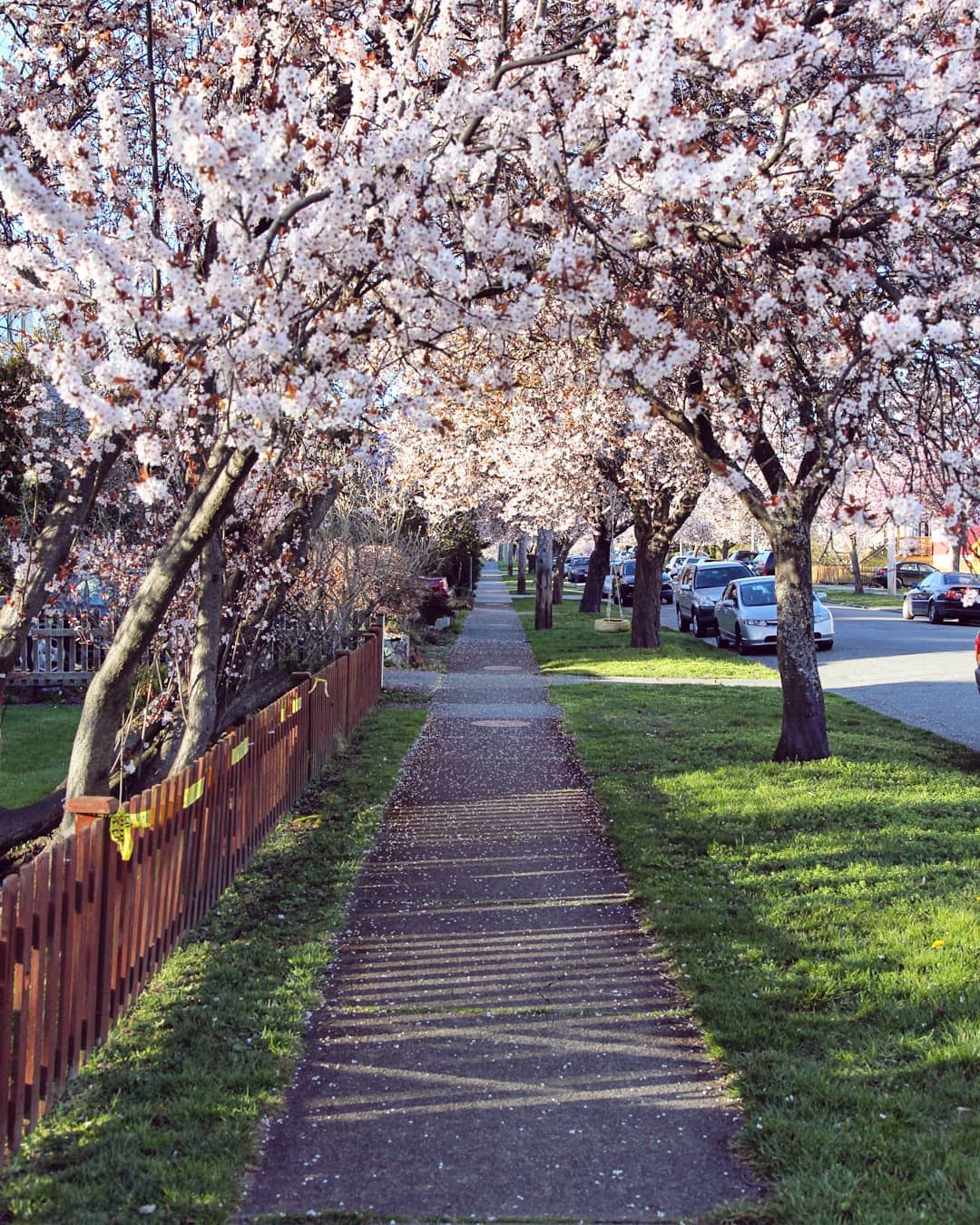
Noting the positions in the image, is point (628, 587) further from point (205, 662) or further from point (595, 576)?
point (205, 662)

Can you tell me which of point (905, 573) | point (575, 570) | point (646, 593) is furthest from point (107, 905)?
point (575, 570)

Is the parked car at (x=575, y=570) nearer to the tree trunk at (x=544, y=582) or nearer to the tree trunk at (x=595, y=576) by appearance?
the tree trunk at (x=595, y=576)

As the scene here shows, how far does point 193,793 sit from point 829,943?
128 inches

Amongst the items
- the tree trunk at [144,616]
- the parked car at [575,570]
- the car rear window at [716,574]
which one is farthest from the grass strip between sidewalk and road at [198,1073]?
the parked car at [575,570]

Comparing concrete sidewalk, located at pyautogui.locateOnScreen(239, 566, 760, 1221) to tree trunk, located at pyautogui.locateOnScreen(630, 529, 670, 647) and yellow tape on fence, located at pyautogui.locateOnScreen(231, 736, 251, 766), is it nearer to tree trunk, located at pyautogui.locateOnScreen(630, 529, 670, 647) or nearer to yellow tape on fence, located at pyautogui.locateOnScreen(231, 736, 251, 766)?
yellow tape on fence, located at pyautogui.locateOnScreen(231, 736, 251, 766)

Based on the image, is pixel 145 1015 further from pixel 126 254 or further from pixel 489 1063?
pixel 126 254

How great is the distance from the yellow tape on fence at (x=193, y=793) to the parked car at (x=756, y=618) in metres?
17.8

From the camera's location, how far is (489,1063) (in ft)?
14.3

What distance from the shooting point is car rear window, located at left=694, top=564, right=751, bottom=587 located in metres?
29.8

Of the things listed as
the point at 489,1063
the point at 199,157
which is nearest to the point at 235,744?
the point at 489,1063

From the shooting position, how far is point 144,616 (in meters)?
5.25

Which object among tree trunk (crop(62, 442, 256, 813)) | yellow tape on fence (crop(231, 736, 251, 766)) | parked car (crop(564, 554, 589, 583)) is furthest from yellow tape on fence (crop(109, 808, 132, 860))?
parked car (crop(564, 554, 589, 583))

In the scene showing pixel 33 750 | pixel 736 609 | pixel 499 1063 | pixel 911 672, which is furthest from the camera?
pixel 736 609

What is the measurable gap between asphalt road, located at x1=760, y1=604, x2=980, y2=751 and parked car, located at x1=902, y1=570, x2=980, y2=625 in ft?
3.05
